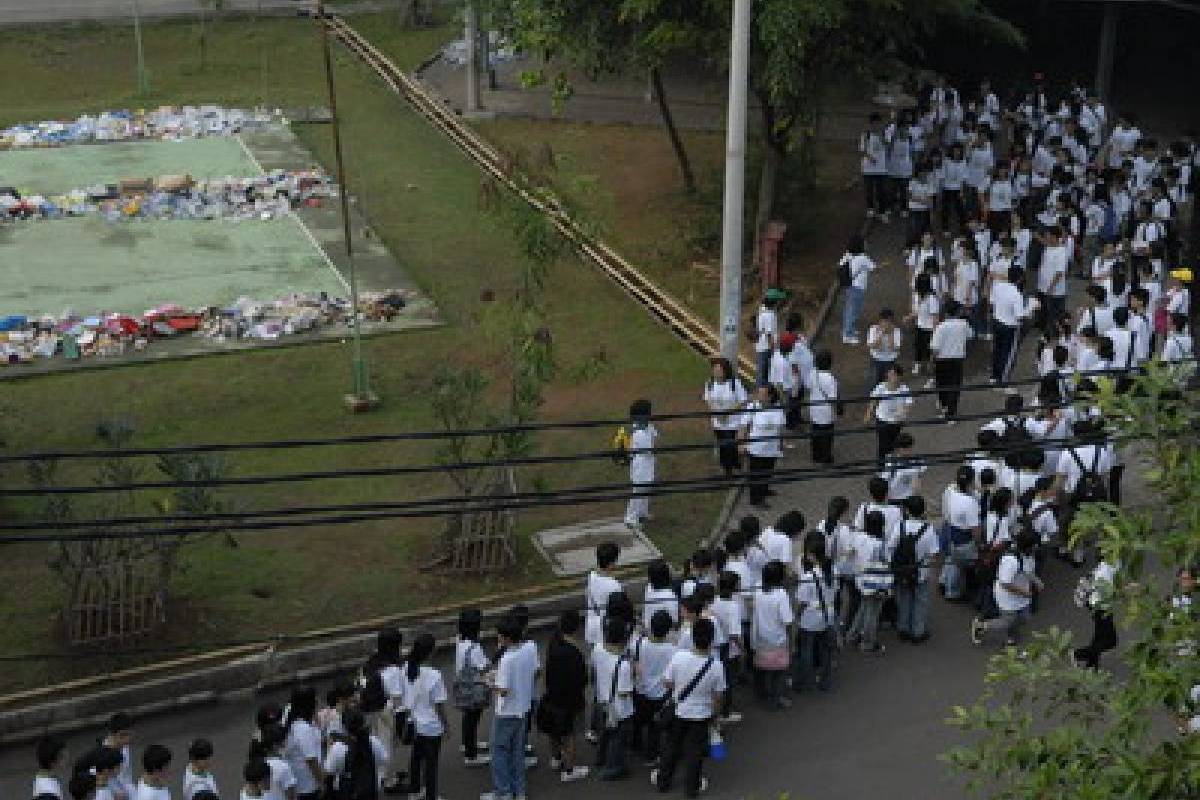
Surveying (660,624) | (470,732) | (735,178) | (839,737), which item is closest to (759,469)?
(735,178)

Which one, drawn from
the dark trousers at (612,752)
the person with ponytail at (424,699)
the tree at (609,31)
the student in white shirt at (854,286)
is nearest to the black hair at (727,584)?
the dark trousers at (612,752)

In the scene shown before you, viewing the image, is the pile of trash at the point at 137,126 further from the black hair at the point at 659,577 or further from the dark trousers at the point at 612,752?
the dark trousers at the point at 612,752

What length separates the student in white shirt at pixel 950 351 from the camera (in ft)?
56.9

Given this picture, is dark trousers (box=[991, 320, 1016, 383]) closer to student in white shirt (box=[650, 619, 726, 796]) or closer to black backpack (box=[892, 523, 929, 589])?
black backpack (box=[892, 523, 929, 589])

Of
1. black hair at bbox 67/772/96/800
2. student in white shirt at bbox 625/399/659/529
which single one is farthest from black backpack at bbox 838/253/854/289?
black hair at bbox 67/772/96/800

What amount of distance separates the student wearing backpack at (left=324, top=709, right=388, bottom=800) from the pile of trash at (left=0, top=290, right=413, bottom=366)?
33.8ft

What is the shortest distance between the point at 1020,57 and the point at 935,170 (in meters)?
10.8

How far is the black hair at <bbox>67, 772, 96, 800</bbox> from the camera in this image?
995cm

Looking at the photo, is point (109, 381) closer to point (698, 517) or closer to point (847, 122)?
point (698, 517)

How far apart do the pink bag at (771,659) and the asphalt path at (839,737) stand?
0.48 metres

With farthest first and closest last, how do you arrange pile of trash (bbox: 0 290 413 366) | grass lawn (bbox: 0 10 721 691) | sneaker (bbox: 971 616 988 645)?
pile of trash (bbox: 0 290 413 366)
grass lawn (bbox: 0 10 721 691)
sneaker (bbox: 971 616 988 645)

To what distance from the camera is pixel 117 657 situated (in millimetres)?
13609

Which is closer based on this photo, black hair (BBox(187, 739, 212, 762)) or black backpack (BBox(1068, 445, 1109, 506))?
black hair (BBox(187, 739, 212, 762))

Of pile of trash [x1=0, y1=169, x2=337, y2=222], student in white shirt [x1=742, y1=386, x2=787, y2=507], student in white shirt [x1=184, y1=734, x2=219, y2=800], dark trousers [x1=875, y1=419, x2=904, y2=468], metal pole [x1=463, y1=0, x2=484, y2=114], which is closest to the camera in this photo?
student in white shirt [x1=184, y1=734, x2=219, y2=800]
